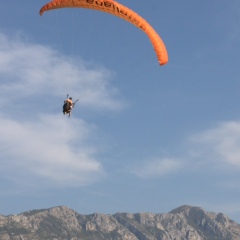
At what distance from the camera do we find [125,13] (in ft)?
177

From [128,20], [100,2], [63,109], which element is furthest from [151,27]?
[63,109]

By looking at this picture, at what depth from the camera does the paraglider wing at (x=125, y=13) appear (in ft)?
176

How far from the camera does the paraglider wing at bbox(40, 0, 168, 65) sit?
53.6 m

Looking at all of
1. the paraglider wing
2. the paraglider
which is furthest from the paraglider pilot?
the paraglider wing

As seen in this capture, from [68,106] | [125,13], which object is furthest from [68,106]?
[125,13]

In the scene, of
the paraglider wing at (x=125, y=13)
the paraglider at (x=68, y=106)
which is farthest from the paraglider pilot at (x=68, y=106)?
the paraglider wing at (x=125, y=13)

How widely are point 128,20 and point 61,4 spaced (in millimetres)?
7408

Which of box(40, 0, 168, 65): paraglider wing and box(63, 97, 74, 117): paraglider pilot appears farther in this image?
box(63, 97, 74, 117): paraglider pilot

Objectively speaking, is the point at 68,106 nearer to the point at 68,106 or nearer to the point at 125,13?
the point at 68,106

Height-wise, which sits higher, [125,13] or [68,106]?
[125,13]

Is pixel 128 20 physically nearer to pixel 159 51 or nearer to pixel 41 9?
pixel 159 51

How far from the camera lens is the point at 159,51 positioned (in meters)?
54.0

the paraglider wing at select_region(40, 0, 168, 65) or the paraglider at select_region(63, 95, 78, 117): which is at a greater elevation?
the paraglider wing at select_region(40, 0, 168, 65)

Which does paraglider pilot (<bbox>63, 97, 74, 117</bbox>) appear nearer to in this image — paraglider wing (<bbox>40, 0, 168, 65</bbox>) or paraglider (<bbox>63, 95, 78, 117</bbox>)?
paraglider (<bbox>63, 95, 78, 117</bbox>)
